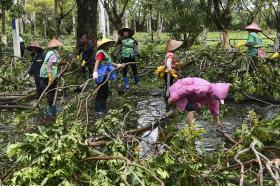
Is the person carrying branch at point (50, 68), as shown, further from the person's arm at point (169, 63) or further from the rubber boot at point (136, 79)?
the rubber boot at point (136, 79)

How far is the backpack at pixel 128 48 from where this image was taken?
41.4 ft

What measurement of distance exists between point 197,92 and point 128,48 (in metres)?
5.74

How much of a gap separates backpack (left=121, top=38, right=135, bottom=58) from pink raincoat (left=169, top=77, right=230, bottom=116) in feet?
17.9

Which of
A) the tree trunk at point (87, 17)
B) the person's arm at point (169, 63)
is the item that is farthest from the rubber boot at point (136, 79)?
the person's arm at point (169, 63)

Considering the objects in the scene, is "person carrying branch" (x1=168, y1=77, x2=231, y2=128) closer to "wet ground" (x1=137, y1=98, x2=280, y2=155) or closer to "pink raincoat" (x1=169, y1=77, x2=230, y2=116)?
"pink raincoat" (x1=169, y1=77, x2=230, y2=116)

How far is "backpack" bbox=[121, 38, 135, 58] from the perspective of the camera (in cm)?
1263

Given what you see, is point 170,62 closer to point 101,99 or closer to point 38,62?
point 101,99

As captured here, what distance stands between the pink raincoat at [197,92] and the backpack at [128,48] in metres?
5.47

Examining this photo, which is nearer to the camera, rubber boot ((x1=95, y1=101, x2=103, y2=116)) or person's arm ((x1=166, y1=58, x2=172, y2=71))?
person's arm ((x1=166, y1=58, x2=172, y2=71))

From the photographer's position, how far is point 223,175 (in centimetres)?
525

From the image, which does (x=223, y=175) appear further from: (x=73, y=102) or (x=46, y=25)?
(x=46, y=25)

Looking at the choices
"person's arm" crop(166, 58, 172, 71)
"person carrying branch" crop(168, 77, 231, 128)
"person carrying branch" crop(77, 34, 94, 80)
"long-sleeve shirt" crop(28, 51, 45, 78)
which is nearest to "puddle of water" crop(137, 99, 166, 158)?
"person's arm" crop(166, 58, 172, 71)

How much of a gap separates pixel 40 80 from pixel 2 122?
46.1 inches

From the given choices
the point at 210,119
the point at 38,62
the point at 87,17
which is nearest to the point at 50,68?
the point at 38,62
